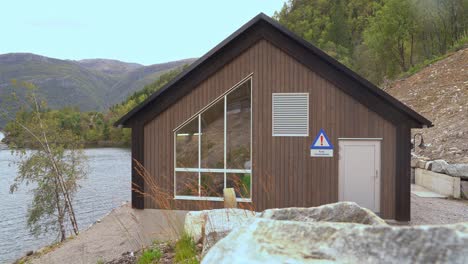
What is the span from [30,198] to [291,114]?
20308 millimetres

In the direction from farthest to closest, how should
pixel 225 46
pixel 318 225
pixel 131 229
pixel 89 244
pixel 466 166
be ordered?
pixel 466 166 → pixel 225 46 → pixel 131 229 → pixel 89 244 → pixel 318 225

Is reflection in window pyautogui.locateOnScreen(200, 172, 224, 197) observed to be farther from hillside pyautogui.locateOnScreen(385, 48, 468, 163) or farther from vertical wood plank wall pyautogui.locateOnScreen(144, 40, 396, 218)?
hillside pyautogui.locateOnScreen(385, 48, 468, 163)

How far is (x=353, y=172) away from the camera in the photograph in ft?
28.6

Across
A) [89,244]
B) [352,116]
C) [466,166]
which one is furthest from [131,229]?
[466,166]

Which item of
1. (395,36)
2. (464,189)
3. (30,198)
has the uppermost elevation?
(395,36)

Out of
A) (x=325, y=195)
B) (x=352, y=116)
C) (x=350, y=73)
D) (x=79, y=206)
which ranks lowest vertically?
(x=79, y=206)

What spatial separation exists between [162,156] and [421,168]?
31.1ft

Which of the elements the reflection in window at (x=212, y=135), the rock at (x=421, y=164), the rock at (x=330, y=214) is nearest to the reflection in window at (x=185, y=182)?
the reflection in window at (x=212, y=135)

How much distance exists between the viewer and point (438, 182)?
38.4 feet

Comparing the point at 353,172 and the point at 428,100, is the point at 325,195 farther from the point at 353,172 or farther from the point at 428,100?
the point at 428,100

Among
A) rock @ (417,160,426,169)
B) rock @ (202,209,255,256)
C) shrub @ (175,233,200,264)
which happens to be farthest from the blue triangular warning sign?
rock @ (417,160,426,169)

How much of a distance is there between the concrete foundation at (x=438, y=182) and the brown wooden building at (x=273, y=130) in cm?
363

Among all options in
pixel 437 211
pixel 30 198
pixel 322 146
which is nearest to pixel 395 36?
pixel 437 211

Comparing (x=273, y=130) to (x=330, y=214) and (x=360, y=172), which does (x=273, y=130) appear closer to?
(x=360, y=172)
